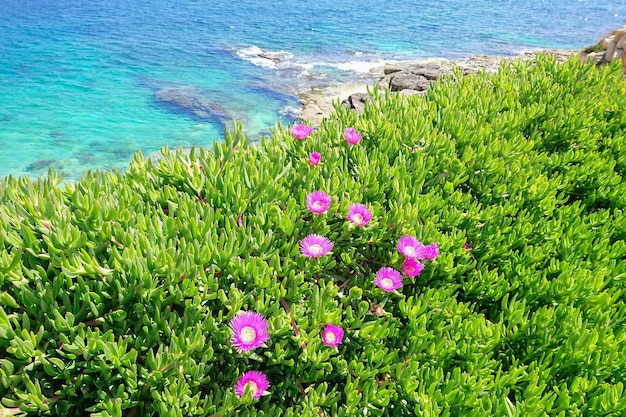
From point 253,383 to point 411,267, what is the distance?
824 mm

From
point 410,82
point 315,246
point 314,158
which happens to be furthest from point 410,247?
point 410,82

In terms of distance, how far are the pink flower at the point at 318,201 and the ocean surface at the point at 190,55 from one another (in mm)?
4223

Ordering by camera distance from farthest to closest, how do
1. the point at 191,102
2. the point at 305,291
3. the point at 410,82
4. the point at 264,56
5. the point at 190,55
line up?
the point at 264,56 < the point at 190,55 < the point at 191,102 < the point at 410,82 < the point at 305,291

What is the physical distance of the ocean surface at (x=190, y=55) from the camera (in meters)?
13.8

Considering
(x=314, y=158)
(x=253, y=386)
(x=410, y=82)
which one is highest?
(x=314, y=158)

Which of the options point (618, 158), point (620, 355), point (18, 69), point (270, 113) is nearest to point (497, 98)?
point (618, 158)

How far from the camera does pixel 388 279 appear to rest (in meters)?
1.94

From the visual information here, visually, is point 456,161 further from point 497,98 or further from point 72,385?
point 72,385

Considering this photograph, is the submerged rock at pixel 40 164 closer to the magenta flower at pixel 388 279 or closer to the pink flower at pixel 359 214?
the pink flower at pixel 359 214

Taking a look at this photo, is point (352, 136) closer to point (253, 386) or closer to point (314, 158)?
point (314, 158)

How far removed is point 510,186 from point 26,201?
2.32 metres

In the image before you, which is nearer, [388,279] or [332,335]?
[332,335]

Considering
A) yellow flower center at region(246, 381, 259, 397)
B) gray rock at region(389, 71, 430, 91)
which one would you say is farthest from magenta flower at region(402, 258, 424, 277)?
gray rock at region(389, 71, 430, 91)

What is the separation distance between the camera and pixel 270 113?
14.9 m
